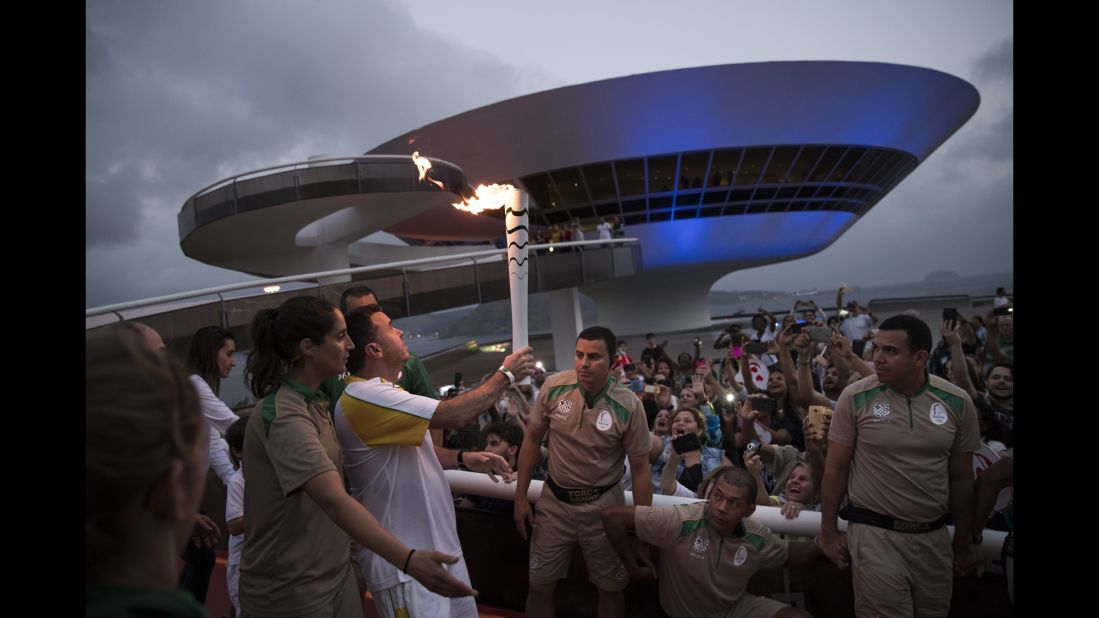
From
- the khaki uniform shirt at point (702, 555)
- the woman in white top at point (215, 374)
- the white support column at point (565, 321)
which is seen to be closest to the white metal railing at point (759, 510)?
the khaki uniform shirt at point (702, 555)

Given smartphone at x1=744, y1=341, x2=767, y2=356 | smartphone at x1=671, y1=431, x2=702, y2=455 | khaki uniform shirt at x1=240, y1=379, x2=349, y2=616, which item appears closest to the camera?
khaki uniform shirt at x1=240, y1=379, x2=349, y2=616

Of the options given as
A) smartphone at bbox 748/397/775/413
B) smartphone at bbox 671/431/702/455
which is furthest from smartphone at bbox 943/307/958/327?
smartphone at bbox 671/431/702/455

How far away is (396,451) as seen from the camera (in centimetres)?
246

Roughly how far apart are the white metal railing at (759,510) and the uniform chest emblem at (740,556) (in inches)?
6.5

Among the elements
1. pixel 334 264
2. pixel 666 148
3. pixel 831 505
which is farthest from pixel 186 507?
pixel 666 148

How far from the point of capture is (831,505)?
2.73 metres

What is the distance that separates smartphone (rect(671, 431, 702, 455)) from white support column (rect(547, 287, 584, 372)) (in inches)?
478

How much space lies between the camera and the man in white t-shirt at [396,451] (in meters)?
2.36

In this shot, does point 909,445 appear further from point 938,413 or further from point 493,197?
point 493,197

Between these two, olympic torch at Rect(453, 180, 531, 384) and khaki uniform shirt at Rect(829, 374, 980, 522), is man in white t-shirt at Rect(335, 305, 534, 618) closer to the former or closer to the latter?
olympic torch at Rect(453, 180, 531, 384)

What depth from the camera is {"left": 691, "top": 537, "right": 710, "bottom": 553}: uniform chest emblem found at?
9.26 feet

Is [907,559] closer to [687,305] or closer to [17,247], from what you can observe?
[17,247]

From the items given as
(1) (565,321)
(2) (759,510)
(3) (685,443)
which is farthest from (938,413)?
(1) (565,321)

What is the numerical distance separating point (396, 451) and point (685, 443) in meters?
2.55
